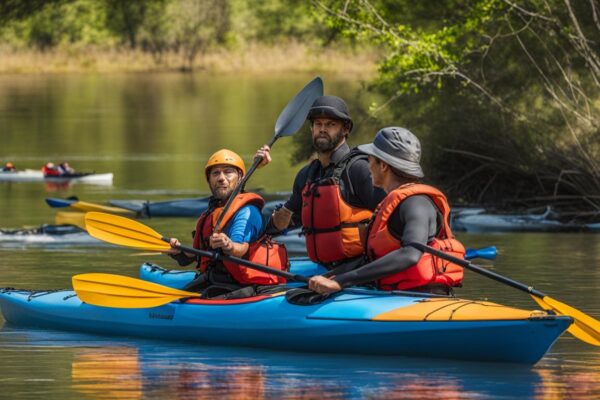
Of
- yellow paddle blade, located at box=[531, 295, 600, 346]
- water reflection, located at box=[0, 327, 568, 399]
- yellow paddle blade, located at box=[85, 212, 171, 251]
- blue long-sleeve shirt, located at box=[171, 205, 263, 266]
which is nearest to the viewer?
water reflection, located at box=[0, 327, 568, 399]

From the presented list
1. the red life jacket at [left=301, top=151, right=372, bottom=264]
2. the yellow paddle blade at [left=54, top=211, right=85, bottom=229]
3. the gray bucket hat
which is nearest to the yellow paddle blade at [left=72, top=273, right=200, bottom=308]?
the red life jacket at [left=301, top=151, right=372, bottom=264]

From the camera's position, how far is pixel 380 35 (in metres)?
15.8

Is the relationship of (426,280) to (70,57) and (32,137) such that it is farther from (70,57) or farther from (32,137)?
(70,57)

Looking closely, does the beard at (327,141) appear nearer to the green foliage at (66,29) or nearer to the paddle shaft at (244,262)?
the paddle shaft at (244,262)

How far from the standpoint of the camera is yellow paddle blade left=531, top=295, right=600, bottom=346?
312 inches

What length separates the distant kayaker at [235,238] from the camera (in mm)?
8562

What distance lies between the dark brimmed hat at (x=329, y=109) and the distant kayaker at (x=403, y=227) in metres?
0.52

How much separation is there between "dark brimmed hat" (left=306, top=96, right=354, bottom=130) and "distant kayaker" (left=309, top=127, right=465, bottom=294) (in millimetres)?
517

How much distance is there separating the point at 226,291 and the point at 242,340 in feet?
1.29

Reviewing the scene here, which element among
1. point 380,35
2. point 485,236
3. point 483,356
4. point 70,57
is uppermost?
point 70,57

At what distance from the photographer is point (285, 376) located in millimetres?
7863

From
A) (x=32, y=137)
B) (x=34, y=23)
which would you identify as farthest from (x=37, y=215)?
(x=34, y=23)

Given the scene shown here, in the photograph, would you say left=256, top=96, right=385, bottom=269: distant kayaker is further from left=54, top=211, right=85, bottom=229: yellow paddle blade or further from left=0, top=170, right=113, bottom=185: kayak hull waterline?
left=0, top=170, right=113, bottom=185: kayak hull waterline

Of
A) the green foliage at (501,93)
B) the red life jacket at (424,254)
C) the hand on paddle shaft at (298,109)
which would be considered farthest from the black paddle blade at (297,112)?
the green foliage at (501,93)
